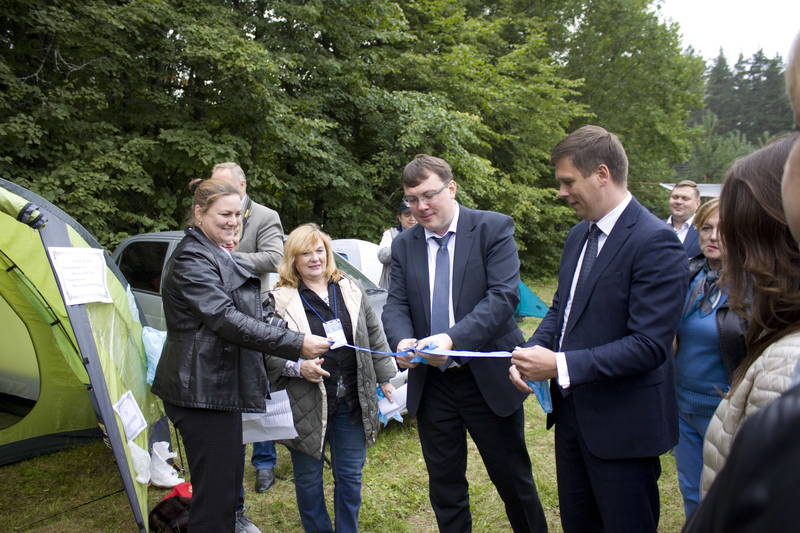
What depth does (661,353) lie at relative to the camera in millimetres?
2031

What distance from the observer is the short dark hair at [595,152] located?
2166 mm

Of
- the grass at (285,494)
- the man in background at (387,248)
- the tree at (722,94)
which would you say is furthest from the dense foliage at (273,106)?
the tree at (722,94)

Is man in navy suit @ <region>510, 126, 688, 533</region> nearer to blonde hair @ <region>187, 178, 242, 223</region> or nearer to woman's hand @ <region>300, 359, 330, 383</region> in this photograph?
woman's hand @ <region>300, 359, 330, 383</region>

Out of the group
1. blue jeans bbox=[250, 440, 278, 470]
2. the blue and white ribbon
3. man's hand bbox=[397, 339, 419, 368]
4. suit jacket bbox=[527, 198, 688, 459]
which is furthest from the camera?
blue jeans bbox=[250, 440, 278, 470]

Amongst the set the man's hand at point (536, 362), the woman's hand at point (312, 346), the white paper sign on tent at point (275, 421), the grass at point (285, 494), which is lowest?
the grass at point (285, 494)

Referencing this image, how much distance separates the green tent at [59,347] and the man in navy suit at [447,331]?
1586mm

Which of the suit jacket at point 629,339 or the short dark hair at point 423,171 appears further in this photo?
the short dark hair at point 423,171

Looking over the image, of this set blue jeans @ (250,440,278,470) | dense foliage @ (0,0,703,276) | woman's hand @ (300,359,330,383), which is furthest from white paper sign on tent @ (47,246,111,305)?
dense foliage @ (0,0,703,276)

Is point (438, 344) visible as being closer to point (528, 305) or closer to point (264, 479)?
point (264, 479)

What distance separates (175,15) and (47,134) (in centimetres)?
248

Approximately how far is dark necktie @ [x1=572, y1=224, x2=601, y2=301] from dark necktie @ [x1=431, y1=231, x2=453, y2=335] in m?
0.68

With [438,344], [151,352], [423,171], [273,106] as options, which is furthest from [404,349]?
[273,106]

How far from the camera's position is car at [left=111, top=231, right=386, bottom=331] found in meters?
5.45

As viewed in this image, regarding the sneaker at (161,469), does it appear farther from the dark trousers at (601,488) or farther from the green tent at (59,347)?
the dark trousers at (601,488)
